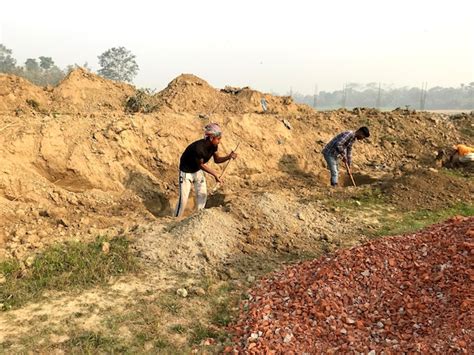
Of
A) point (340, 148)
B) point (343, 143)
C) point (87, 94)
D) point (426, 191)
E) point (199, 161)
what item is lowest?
point (426, 191)

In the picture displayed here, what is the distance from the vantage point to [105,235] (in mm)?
5477

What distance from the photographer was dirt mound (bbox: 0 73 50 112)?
972 centimetres

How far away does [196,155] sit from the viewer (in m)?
6.18

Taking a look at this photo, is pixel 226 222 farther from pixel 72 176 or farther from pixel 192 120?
pixel 192 120

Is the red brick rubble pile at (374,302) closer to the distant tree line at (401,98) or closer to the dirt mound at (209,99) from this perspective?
the dirt mound at (209,99)

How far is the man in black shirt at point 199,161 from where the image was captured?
6.07 meters

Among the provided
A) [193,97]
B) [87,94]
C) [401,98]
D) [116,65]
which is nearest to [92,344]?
[87,94]

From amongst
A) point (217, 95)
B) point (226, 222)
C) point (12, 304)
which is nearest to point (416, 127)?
point (217, 95)

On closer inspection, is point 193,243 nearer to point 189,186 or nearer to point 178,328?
point 189,186

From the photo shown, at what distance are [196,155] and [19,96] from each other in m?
6.47

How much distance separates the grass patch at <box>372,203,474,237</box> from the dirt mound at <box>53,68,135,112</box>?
8036 millimetres

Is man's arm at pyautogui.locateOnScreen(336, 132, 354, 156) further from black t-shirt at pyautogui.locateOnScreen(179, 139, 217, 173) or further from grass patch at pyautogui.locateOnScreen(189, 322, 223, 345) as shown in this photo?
grass patch at pyautogui.locateOnScreen(189, 322, 223, 345)

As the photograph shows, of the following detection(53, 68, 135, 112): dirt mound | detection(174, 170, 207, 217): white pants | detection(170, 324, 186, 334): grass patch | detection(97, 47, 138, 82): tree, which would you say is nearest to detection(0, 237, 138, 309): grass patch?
detection(170, 324, 186, 334): grass patch

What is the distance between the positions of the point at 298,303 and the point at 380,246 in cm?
132
